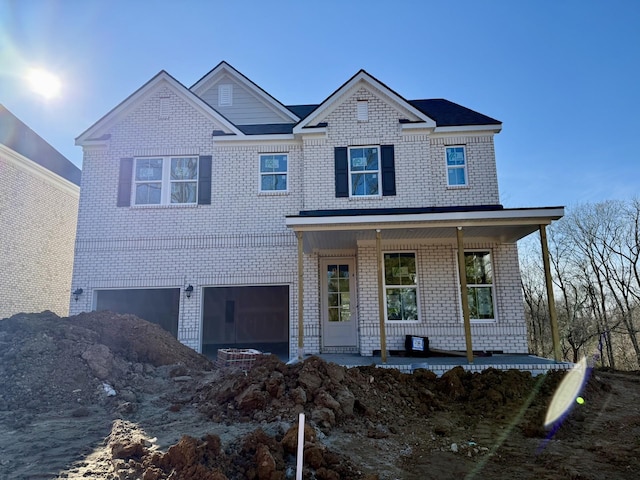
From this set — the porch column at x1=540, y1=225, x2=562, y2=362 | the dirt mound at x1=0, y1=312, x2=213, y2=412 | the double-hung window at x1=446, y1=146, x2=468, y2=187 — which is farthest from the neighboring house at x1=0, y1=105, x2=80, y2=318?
the porch column at x1=540, y1=225, x2=562, y2=362

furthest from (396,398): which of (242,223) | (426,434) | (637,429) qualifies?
(242,223)

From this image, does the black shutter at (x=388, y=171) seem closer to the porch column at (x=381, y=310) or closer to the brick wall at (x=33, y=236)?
the porch column at (x=381, y=310)

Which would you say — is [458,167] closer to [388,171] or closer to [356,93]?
[388,171]

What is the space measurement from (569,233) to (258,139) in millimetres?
18736

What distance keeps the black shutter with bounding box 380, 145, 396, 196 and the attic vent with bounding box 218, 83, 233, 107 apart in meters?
5.53

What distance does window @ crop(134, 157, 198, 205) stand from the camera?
11617mm

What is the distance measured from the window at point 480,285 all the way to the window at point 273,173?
5.43 metres

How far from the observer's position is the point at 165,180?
38.3ft

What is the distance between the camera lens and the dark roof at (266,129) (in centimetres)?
1192

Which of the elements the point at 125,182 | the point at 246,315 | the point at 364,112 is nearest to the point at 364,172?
the point at 364,112

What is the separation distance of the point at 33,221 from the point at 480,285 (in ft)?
51.4

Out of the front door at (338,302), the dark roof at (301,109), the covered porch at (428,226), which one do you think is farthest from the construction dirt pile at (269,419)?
the dark roof at (301,109)

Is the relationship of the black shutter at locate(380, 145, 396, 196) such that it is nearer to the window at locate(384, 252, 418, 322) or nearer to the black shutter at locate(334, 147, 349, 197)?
the black shutter at locate(334, 147, 349, 197)

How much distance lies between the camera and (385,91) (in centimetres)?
1141
